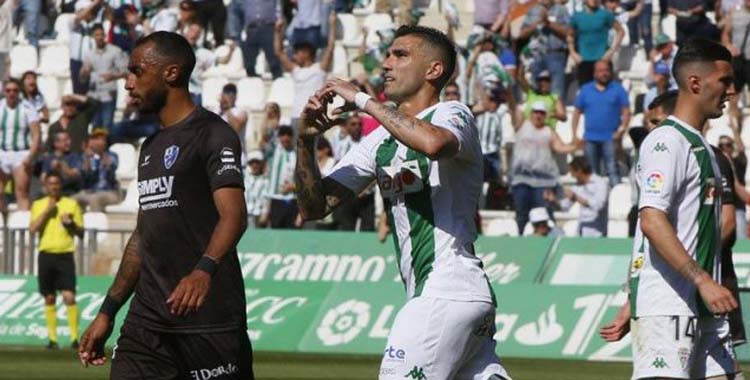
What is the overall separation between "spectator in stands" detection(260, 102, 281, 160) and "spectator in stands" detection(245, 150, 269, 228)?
0.17 metres

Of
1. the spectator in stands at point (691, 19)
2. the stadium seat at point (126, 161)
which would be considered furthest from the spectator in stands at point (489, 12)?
the stadium seat at point (126, 161)

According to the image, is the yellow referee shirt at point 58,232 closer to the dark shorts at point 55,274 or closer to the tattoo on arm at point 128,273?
the dark shorts at point 55,274

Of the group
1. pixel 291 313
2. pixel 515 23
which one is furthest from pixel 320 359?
pixel 515 23

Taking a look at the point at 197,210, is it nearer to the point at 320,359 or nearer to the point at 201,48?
the point at 320,359

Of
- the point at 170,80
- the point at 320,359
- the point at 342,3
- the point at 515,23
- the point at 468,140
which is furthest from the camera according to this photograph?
the point at 342,3

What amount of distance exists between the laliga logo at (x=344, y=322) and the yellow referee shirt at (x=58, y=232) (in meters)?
3.05

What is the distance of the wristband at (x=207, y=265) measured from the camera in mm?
8961

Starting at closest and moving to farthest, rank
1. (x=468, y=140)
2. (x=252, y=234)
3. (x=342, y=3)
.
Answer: (x=468, y=140), (x=252, y=234), (x=342, y=3)

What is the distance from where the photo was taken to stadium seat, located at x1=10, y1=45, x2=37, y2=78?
32906 millimetres

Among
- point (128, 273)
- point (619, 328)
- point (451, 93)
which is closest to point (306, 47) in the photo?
point (451, 93)

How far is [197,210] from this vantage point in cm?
927

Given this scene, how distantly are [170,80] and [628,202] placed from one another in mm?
17873

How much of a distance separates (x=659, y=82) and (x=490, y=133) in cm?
229

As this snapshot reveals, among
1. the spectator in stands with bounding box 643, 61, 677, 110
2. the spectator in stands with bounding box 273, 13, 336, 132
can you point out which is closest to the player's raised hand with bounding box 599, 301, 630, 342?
the spectator in stands with bounding box 643, 61, 677, 110
